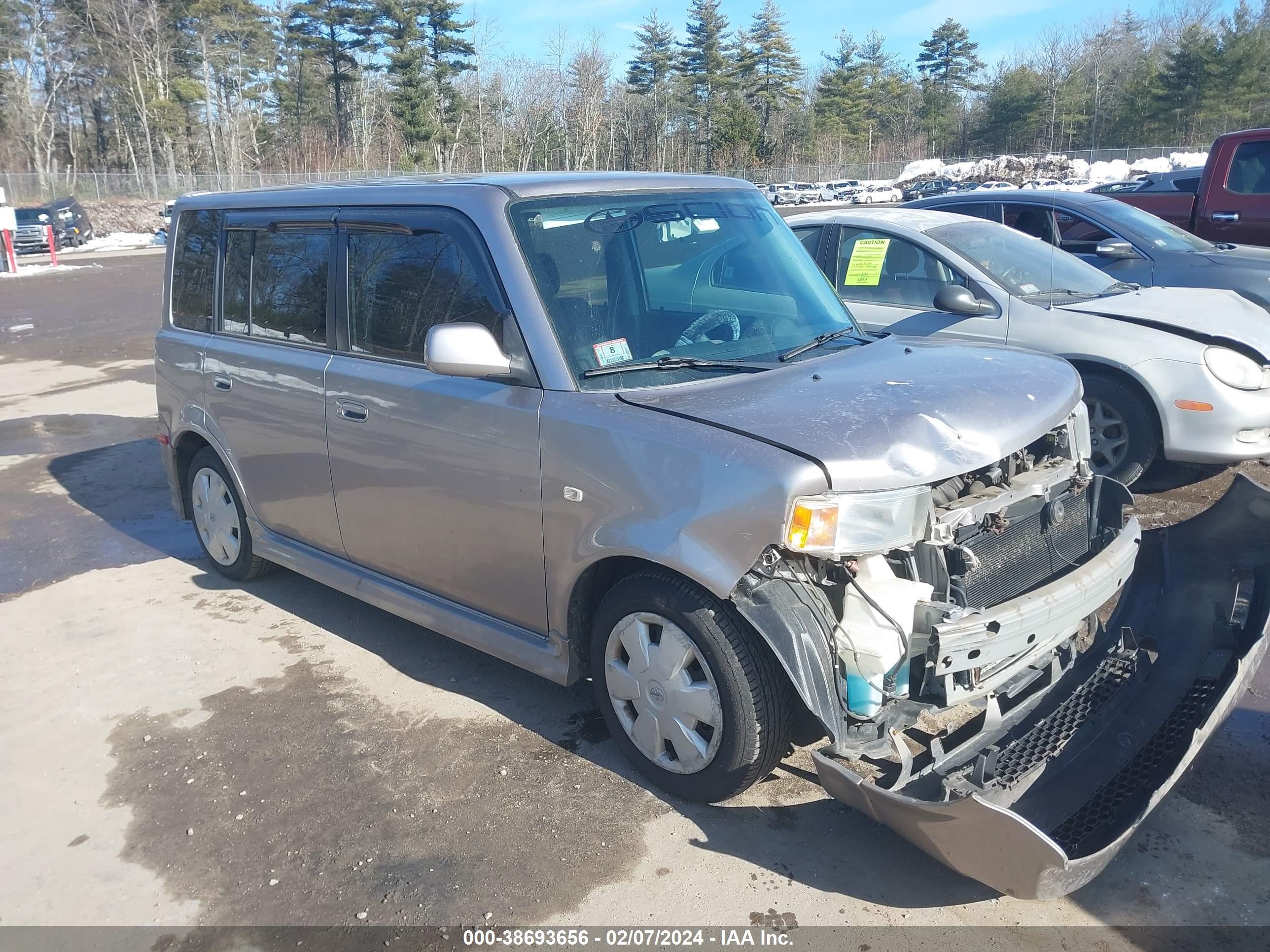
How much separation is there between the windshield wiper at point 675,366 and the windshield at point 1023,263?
3615 mm

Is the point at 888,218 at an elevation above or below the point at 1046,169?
below

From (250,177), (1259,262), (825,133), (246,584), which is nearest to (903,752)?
(246,584)

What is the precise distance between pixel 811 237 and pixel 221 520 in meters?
4.51

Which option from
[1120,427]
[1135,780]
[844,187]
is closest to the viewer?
[1135,780]

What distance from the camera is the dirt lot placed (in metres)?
2.95

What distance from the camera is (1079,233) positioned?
28.2 ft

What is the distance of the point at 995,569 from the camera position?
3.18 meters

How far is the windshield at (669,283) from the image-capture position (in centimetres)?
356

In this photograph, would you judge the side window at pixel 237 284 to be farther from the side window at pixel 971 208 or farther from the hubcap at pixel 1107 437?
the side window at pixel 971 208

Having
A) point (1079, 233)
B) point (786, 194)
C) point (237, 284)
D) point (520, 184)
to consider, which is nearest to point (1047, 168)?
point (786, 194)

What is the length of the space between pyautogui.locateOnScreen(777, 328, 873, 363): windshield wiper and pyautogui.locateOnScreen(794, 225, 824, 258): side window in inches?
123

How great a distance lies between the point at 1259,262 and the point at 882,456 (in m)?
7.94

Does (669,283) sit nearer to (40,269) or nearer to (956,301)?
(956,301)

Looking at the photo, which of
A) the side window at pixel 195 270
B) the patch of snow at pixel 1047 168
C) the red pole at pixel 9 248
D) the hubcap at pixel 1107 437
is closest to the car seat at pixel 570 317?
the side window at pixel 195 270
